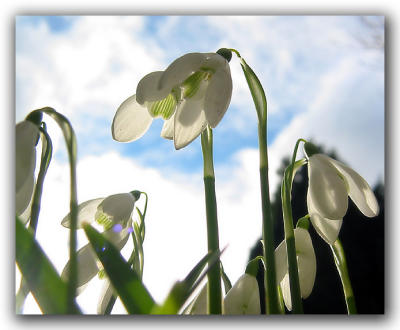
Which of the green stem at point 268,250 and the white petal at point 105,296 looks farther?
the white petal at point 105,296

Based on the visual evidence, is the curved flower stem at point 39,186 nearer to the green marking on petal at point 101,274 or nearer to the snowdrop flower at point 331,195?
the green marking on petal at point 101,274

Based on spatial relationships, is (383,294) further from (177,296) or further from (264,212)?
(177,296)

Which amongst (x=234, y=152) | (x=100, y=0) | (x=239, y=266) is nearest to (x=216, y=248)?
(x=239, y=266)

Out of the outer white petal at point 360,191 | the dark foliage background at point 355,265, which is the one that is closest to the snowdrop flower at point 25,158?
the outer white petal at point 360,191

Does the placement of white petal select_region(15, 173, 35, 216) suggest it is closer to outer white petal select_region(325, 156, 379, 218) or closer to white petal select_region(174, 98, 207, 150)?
white petal select_region(174, 98, 207, 150)

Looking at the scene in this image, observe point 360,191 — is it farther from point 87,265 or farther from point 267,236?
point 87,265

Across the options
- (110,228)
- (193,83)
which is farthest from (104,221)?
(193,83)

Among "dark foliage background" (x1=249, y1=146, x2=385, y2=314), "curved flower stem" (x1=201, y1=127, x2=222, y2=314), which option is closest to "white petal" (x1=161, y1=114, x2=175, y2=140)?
"curved flower stem" (x1=201, y1=127, x2=222, y2=314)

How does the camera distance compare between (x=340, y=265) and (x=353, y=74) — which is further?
(x=353, y=74)
